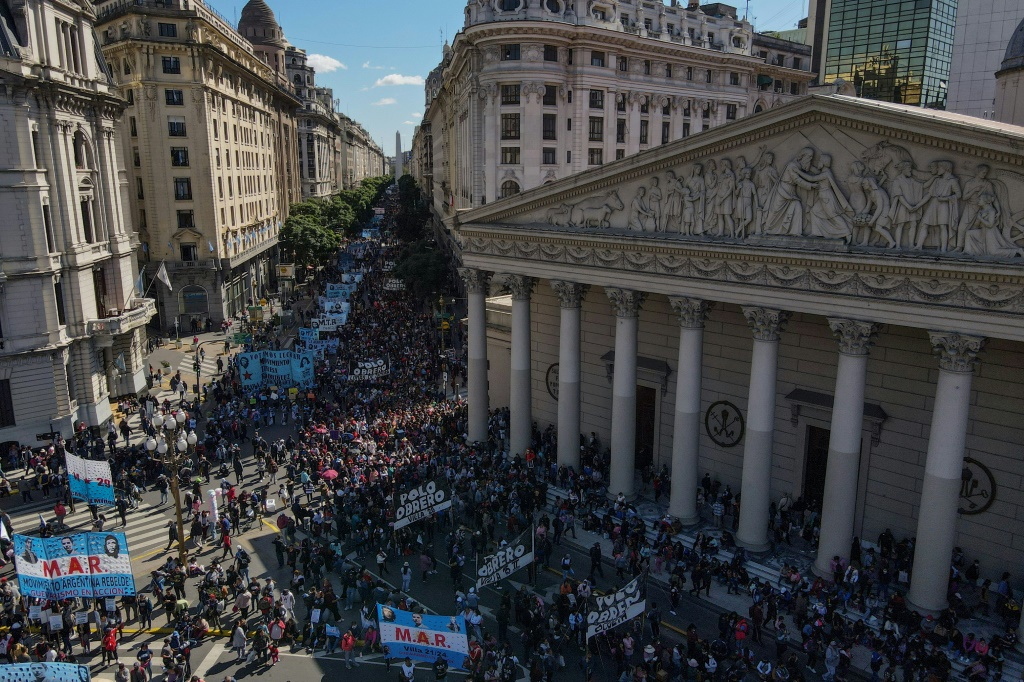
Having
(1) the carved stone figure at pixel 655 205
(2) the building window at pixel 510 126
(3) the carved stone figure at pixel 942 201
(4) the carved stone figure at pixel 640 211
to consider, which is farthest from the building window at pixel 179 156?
(3) the carved stone figure at pixel 942 201

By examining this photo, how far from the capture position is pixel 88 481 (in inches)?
1045

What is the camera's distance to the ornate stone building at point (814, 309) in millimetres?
18875

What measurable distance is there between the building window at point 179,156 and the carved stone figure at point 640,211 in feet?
155

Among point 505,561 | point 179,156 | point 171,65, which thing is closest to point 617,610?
point 505,561

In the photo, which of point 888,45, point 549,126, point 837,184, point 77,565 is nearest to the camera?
point 77,565

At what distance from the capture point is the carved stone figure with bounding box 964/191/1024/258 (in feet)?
58.8

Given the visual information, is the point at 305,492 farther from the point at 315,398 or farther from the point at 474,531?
the point at 315,398

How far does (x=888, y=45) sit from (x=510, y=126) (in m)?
57.9

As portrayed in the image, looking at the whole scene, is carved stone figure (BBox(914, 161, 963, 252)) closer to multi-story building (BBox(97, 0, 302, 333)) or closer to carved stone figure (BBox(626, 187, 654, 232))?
carved stone figure (BBox(626, 187, 654, 232))

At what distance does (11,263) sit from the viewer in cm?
3462

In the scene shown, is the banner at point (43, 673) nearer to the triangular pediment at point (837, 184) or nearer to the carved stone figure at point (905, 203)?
the triangular pediment at point (837, 184)

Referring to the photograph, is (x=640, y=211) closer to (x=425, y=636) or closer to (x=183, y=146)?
(x=425, y=636)

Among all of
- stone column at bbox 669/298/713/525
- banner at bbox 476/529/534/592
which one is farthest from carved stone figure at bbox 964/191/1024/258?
banner at bbox 476/529/534/592

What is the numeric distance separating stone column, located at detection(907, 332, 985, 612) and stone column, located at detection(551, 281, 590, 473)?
12.9m
